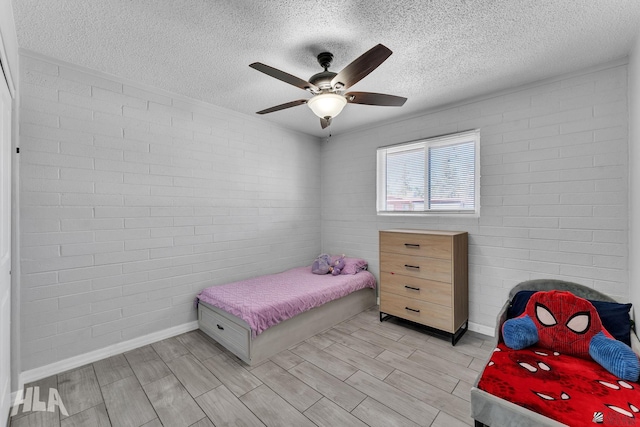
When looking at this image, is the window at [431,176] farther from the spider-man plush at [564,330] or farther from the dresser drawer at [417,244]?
the spider-man plush at [564,330]

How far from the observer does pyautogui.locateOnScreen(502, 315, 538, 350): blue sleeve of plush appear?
1.75 m

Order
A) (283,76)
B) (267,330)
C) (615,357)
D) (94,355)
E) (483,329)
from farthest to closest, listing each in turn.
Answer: (483,329) → (267,330) → (94,355) → (283,76) → (615,357)

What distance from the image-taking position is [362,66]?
5.48 feet

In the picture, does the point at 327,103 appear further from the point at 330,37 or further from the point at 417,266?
the point at 417,266

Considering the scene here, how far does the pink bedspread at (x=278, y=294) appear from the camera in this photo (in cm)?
242

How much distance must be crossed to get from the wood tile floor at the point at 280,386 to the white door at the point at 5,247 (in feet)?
1.02

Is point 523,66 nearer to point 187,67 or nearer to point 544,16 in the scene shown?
point 544,16

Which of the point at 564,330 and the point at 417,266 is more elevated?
the point at 417,266

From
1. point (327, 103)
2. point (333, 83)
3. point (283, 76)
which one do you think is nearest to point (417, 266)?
point (327, 103)

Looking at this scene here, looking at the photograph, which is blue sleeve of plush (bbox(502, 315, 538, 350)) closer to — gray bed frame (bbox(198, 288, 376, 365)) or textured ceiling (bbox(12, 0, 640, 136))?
gray bed frame (bbox(198, 288, 376, 365))

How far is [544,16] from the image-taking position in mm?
1687

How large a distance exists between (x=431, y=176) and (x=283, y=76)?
7.48 ft

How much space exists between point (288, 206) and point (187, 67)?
2.15 meters

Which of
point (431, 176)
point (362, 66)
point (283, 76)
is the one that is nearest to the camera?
point (362, 66)
